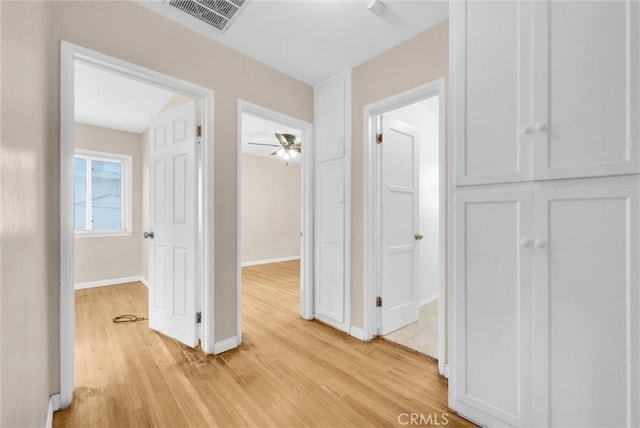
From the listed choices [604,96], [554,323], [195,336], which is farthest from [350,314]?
[604,96]

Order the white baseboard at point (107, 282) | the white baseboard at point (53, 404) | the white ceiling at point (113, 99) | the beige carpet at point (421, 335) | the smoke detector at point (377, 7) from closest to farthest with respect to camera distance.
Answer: the white baseboard at point (53, 404)
the smoke detector at point (377, 7)
the beige carpet at point (421, 335)
the white ceiling at point (113, 99)
the white baseboard at point (107, 282)

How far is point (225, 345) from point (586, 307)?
2311 millimetres

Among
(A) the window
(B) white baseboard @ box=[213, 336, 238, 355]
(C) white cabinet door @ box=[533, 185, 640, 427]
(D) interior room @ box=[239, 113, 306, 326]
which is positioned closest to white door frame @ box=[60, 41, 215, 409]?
(B) white baseboard @ box=[213, 336, 238, 355]

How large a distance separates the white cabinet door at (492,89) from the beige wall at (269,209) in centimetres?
526

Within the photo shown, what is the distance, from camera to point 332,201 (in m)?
2.78

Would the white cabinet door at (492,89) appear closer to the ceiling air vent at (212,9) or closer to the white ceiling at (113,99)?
the ceiling air vent at (212,9)

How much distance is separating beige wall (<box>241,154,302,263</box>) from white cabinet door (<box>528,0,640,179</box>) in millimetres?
5624

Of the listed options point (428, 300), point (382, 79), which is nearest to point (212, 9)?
point (382, 79)

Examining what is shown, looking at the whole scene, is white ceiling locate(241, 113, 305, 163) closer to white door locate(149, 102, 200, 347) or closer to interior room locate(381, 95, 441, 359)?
white door locate(149, 102, 200, 347)

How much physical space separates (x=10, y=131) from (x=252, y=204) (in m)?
5.60

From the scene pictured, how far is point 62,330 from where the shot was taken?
5.10 feet

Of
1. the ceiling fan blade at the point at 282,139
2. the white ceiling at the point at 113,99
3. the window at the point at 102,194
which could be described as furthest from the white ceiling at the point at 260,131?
the window at the point at 102,194

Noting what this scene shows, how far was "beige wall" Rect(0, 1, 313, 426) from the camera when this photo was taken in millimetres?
787

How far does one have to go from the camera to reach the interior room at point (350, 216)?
3.53 ft
